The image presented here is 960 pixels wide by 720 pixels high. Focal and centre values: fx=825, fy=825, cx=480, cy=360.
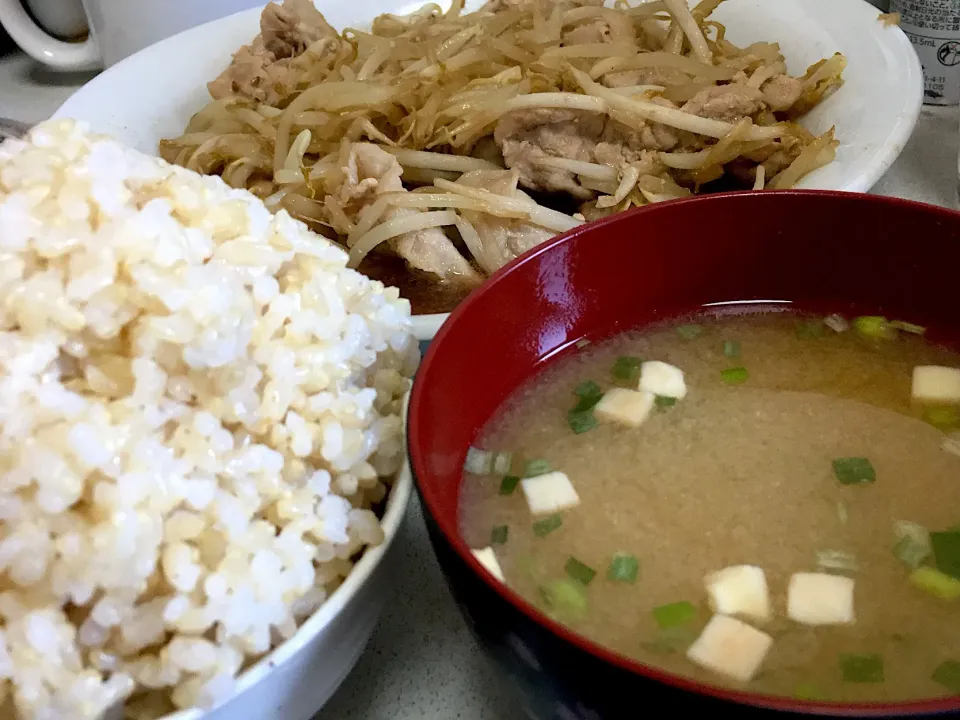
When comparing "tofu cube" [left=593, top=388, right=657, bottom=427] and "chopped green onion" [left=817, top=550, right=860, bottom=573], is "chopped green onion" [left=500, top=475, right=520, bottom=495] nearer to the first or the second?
"tofu cube" [left=593, top=388, right=657, bottom=427]

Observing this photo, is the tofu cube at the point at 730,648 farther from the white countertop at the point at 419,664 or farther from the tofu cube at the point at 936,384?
the tofu cube at the point at 936,384

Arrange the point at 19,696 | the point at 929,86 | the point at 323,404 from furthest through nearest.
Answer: the point at 929,86 → the point at 323,404 → the point at 19,696

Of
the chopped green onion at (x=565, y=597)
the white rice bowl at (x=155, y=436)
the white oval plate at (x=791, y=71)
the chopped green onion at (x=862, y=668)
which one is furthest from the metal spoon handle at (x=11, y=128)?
the chopped green onion at (x=862, y=668)

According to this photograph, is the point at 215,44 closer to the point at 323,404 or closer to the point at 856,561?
the point at 323,404

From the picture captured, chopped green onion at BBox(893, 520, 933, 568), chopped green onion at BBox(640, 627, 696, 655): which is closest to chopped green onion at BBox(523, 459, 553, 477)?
chopped green onion at BBox(640, 627, 696, 655)

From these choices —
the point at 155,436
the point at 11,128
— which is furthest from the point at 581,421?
the point at 11,128

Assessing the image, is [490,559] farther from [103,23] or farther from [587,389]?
[103,23]

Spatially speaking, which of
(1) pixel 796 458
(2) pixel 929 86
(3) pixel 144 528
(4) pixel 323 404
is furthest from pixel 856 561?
(2) pixel 929 86
